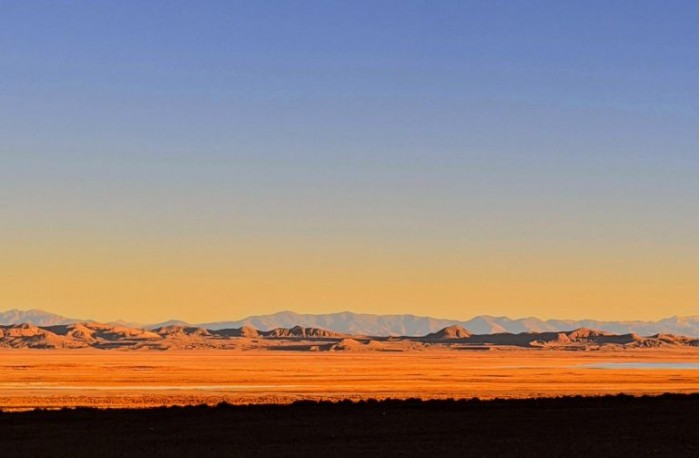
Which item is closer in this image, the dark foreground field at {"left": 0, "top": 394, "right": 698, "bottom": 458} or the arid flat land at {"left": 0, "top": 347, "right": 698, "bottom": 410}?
the dark foreground field at {"left": 0, "top": 394, "right": 698, "bottom": 458}

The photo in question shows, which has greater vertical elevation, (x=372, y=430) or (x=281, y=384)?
(x=281, y=384)

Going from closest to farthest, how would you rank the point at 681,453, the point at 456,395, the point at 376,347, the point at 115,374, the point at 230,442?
the point at 681,453, the point at 230,442, the point at 456,395, the point at 115,374, the point at 376,347

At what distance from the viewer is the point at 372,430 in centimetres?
3544

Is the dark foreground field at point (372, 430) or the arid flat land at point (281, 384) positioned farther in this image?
the arid flat land at point (281, 384)

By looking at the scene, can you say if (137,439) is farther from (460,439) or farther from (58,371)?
(58,371)

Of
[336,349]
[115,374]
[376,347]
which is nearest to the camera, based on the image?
[115,374]

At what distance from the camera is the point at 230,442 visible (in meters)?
32.8

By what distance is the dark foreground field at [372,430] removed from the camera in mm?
30984

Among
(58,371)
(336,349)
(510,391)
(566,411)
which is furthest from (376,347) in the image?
(566,411)

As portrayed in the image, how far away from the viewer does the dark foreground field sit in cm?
3098

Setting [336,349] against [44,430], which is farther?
[336,349]

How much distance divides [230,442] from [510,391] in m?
33.4

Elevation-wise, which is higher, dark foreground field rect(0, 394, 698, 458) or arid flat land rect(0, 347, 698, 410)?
arid flat land rect(0, 347, 698, 410)

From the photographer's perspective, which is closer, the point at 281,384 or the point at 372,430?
the point at 372,430
